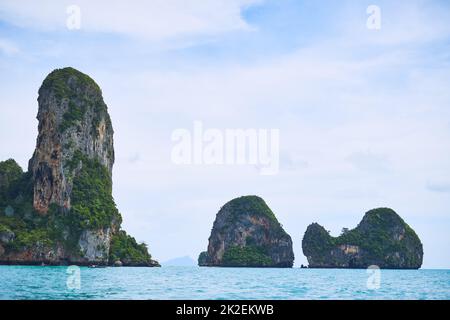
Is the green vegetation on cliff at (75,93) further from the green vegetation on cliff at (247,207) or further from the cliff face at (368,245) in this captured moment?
the cliff face at (368,245)

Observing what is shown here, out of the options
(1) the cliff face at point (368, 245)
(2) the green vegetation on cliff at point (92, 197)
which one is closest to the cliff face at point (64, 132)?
(2) the green vegetation on cliff at point (92, 197)

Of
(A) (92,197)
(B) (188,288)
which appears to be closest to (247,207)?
(A) (92,197)

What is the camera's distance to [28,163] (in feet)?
330

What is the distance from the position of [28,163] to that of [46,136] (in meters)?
7.36

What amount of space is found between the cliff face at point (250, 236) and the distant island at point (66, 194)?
93.1 feet

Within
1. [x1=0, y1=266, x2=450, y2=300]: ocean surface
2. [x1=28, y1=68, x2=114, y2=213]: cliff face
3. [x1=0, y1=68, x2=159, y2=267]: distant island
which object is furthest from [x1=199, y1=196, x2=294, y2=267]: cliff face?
[x1=0, y1=266, x2=450, y2=300]: ocean surface

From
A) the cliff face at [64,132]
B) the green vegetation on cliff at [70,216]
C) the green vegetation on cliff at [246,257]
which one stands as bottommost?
the green vegetation on cliff at [246,257]

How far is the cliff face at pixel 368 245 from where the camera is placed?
128625 millimetres

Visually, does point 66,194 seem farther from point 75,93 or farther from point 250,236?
point 250,236

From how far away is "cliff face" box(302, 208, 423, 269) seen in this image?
12862 cm

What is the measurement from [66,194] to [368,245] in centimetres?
6880

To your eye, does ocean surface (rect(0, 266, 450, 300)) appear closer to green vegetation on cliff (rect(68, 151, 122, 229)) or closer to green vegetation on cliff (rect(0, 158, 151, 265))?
green vegetation on cliff (rect(0, 158, 151, 265))
